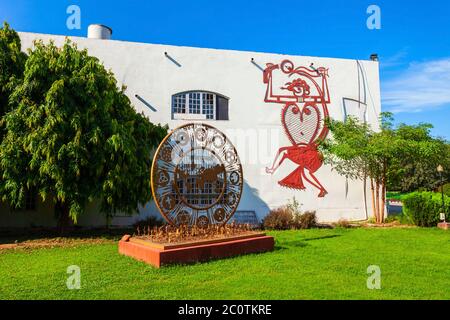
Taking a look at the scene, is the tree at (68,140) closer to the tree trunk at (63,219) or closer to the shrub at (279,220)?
the tree trunk at (63,219)

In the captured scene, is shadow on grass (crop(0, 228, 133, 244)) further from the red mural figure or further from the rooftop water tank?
the rooftop water tank

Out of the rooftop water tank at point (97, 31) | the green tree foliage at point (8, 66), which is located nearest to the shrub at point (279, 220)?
the green tree foliage at point (8, 66)

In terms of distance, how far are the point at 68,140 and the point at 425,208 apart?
11.9m

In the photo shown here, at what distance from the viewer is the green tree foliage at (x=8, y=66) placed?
32.5 feet

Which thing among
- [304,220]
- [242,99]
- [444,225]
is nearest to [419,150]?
[444,225]

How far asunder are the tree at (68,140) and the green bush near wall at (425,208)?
9.50 m

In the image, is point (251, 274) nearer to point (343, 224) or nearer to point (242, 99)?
point (343, 224)

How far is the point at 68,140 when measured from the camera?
31.3 ft

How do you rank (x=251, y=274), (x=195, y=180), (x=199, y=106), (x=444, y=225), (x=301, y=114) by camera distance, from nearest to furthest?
(x=251, y=274)
(x=195, y=180)
(x=444, y=225)
(x=199, y=106)
(x=301, y=114)

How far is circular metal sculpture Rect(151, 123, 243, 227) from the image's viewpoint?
7941 millimetres

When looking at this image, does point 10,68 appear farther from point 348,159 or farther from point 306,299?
point 348,159

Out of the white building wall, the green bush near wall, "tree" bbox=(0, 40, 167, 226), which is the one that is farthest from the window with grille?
the green bush near wall

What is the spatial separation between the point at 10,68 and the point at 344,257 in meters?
9.98
